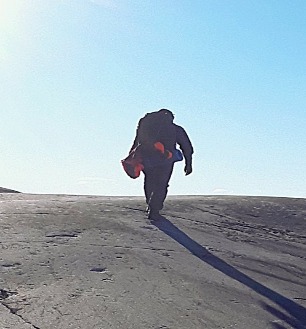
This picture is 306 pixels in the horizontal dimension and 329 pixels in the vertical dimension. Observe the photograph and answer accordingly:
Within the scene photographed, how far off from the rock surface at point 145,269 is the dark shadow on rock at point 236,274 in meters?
0.01

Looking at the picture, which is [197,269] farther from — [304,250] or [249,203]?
[249,203]

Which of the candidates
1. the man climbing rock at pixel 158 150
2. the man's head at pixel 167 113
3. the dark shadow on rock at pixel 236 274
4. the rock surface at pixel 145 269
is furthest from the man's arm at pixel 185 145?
the dark shadow on rock at pixel 236 274

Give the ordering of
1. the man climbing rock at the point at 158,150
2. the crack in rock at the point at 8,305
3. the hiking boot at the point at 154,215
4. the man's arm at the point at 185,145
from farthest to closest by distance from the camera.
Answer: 1. the man's arm at the point at 185,145
2. the man climbing rock at the point at 158,150
3. the hiking boot at the point at 154,215
4. the crack in rock at the point at 8,305

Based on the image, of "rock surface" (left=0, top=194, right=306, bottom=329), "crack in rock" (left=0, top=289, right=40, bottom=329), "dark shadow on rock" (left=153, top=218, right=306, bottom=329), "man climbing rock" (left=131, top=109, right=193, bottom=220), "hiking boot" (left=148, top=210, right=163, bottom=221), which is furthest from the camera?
"man climbing rock" (left=131, top=109, right=193, bottom=220)

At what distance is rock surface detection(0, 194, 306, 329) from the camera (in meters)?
4.84

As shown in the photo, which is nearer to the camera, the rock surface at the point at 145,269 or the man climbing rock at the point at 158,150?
the rock surface at the point at 145,269

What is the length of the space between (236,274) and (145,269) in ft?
3.19

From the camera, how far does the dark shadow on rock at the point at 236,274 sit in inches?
210

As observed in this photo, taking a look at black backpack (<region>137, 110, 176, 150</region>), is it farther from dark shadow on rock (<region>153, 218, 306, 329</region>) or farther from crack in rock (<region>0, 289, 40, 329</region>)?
crack in rock (<region>0, 289, 40, 329</region>)

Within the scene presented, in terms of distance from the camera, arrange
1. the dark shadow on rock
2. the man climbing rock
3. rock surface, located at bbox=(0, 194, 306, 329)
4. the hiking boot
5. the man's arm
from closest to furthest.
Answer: rock surface, located at bbox=(0, 194, 306, 329) → the dark shadow on rock → the hiking boot → the man climbing rock → the man's arm

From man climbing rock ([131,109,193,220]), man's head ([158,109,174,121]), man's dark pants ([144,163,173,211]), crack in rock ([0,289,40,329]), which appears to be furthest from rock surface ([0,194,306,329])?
man's head ([158,109,174,121])

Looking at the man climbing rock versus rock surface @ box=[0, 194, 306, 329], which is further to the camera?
the man climbing rock

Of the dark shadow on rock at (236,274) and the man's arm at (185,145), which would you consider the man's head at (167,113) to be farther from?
the dark shadow on rock at (236,274)

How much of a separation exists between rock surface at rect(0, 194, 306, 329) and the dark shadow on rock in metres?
0.01
